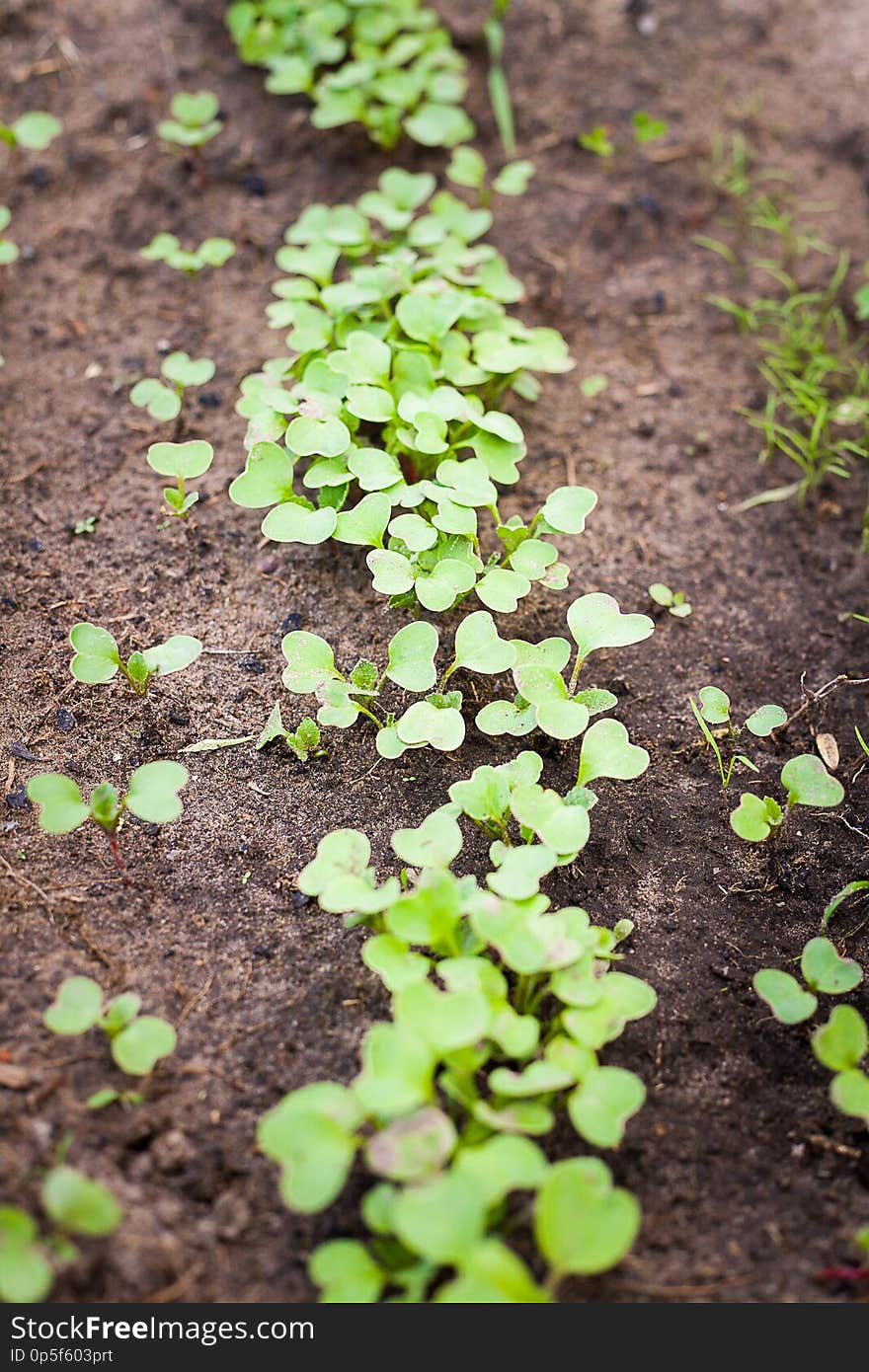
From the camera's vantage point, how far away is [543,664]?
5.78ft

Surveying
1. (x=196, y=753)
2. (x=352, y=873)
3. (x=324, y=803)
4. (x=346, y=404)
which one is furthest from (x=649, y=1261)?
(x=346, y=404)

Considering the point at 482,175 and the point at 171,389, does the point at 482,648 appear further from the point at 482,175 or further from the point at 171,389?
the point at 482,175

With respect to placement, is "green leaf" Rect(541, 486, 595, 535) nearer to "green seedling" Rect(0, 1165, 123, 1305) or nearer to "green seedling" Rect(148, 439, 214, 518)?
"green seedling" Rect(148, 439, 214, 518)

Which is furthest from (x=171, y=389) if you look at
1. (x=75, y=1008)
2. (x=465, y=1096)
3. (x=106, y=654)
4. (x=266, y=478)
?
(x=465, y=1096)

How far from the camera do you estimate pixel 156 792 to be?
1.48m

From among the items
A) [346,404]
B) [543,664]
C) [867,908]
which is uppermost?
[346,404]

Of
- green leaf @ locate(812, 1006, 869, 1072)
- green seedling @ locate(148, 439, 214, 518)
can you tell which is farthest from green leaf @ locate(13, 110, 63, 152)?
green leaf @ locate(812, 1006, 869, 1072)

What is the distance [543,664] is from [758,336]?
138cm

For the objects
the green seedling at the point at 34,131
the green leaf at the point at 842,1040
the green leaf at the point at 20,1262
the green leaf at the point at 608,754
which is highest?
the green seedling at the point at 34,131

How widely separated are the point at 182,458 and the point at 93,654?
475 mm

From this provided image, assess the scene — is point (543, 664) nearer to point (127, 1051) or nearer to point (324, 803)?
point (324, 803)

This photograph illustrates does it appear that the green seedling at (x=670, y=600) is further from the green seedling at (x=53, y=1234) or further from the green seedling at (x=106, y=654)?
the green seedling at (x=53, y=1234)

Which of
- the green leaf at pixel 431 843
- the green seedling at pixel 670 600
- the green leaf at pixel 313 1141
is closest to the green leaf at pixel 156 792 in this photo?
the green leaf at pixel 431 843

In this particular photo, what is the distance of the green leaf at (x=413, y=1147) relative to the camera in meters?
1.15
